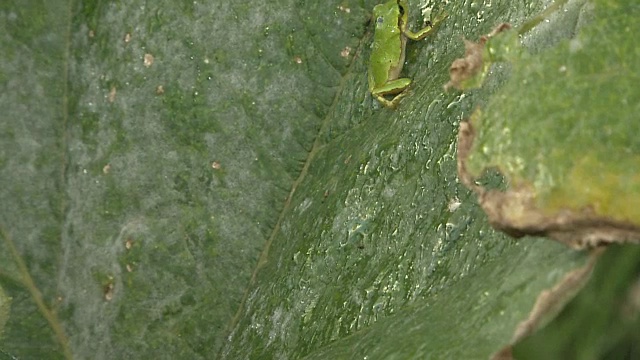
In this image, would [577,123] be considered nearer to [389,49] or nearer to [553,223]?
[553,223]

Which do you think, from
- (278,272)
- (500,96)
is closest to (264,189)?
(278,272)

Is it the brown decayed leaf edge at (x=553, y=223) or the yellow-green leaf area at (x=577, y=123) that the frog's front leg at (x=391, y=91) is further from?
the brown decayed leaf edge at (x=553, y=223)

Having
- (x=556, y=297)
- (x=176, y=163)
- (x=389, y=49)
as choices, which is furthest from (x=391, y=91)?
(x=556, y=297)

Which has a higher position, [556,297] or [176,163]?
[556,297]

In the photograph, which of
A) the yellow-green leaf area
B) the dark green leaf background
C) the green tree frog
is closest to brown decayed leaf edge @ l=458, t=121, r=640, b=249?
the yellow-green leaf area

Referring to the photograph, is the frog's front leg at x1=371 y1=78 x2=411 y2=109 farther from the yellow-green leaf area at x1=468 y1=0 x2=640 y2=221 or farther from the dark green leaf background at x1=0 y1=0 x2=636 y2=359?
the yellow-green leaf area at x1=468 y1=0 x2=640 y2=221

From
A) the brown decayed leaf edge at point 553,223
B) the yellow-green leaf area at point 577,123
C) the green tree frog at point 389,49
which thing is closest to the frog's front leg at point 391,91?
the green tree frog at point 389,49

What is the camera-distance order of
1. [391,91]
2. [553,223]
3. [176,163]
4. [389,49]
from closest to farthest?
[553,223]
[391,91]
[389,49]
[176,163]

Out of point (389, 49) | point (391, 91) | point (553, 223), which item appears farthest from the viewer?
point (389, 49)
